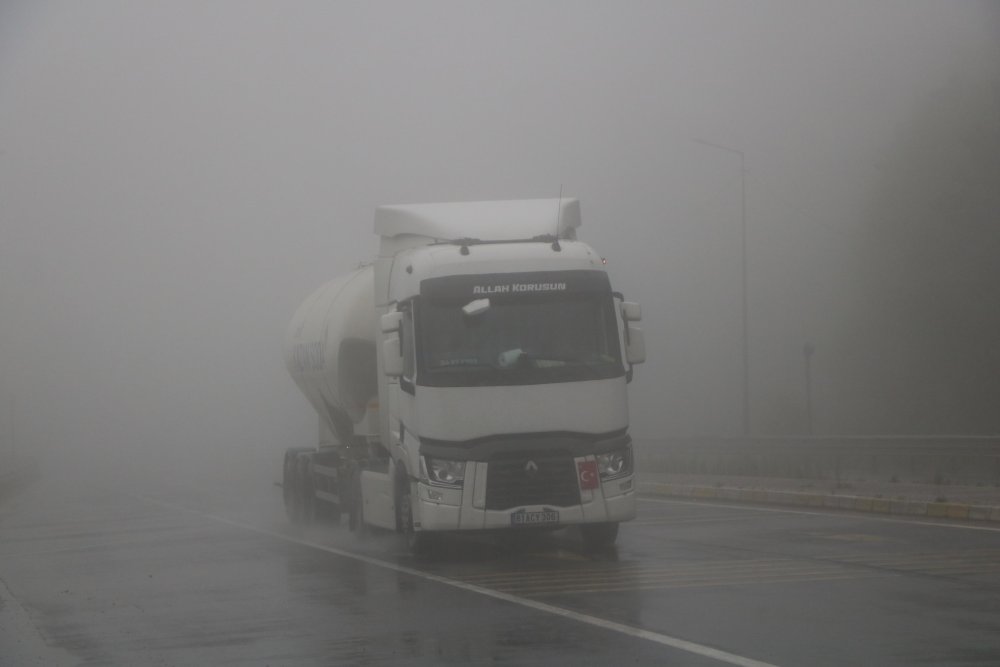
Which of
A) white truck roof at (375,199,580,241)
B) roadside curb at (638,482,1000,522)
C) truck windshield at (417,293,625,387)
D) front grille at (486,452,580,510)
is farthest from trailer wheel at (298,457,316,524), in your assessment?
front grille at (486,452,580,510)

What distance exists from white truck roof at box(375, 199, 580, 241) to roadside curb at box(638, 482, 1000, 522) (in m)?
6.14

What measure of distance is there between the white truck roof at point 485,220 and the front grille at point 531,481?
9.52ft

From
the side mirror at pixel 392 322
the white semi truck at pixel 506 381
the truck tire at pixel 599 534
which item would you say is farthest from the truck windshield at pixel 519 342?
the truck tire at pixel 599 534

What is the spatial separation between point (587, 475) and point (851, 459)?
1683 centimetres

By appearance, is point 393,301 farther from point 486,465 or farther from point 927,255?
point 927,255

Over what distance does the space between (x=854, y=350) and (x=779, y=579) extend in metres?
44.6

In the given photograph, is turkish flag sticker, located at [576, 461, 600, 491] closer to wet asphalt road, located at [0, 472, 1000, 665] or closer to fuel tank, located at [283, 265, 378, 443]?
wet asphalt road, located at [0, 472, 1000, 665]

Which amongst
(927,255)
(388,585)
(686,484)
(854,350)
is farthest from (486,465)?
(854,350)

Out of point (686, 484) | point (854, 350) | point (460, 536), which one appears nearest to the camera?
point (460, 536)

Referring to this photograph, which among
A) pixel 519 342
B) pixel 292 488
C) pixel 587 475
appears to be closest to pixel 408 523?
pixel 587 475

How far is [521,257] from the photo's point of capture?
620 inches

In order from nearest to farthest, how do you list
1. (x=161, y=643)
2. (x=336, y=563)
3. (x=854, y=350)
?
(x=161, y=643) → (x=336, y=563) → (x=854, y=350)

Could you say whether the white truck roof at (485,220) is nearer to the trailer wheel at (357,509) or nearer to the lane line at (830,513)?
the trailer wheel at (357,509)

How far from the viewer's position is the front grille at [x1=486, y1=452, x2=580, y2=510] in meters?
14.8
